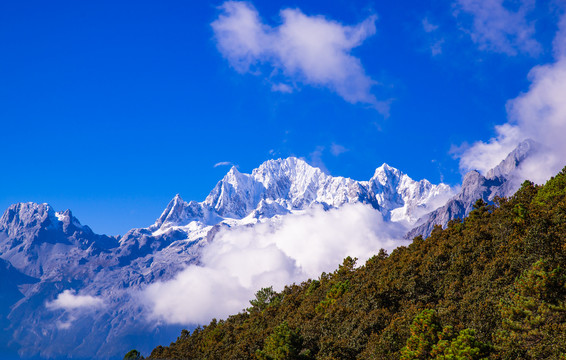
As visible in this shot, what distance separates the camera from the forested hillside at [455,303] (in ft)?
118

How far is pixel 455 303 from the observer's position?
47.5 meters

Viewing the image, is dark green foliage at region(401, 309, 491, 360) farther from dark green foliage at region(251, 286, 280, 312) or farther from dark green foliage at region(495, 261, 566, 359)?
dark green foliage at region(251, 286, 280, 312)

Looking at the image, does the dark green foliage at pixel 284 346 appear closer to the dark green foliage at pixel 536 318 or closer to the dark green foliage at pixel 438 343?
the dark green foliage at pixel 438 343

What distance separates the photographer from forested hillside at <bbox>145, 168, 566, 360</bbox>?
36.1m

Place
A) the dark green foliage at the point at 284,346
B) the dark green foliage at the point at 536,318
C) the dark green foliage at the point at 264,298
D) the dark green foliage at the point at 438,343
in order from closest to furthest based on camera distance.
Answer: the dark green foliage at the point at 536,318
the dark green foliage at the point at 438,343
the dark green foliage at the point at 284,346
the dark green foliage at the point at 264,298

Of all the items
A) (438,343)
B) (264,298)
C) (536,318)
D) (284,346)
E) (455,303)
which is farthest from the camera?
(264,298)

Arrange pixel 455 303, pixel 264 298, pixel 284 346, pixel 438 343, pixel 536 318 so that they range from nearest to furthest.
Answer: pixel 536 318
pixel 438 343
pixel 455 303
pixel 284 346
pixel 264 298

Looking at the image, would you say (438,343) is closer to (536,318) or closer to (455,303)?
(536,318)

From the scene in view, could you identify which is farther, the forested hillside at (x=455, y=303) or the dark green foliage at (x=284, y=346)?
the dark green foliage at (x=284, y=346)

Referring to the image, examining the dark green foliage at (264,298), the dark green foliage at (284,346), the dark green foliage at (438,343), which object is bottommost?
the dark green foliage at (438,343)

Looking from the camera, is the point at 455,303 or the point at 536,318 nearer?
the point at 536,318

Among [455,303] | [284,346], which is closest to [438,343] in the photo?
[455,303]

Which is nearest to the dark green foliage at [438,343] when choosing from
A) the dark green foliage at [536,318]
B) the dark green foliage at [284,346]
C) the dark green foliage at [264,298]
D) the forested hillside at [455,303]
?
the forested hillside at [455,303]

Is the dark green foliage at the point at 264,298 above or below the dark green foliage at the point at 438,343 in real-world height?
above
